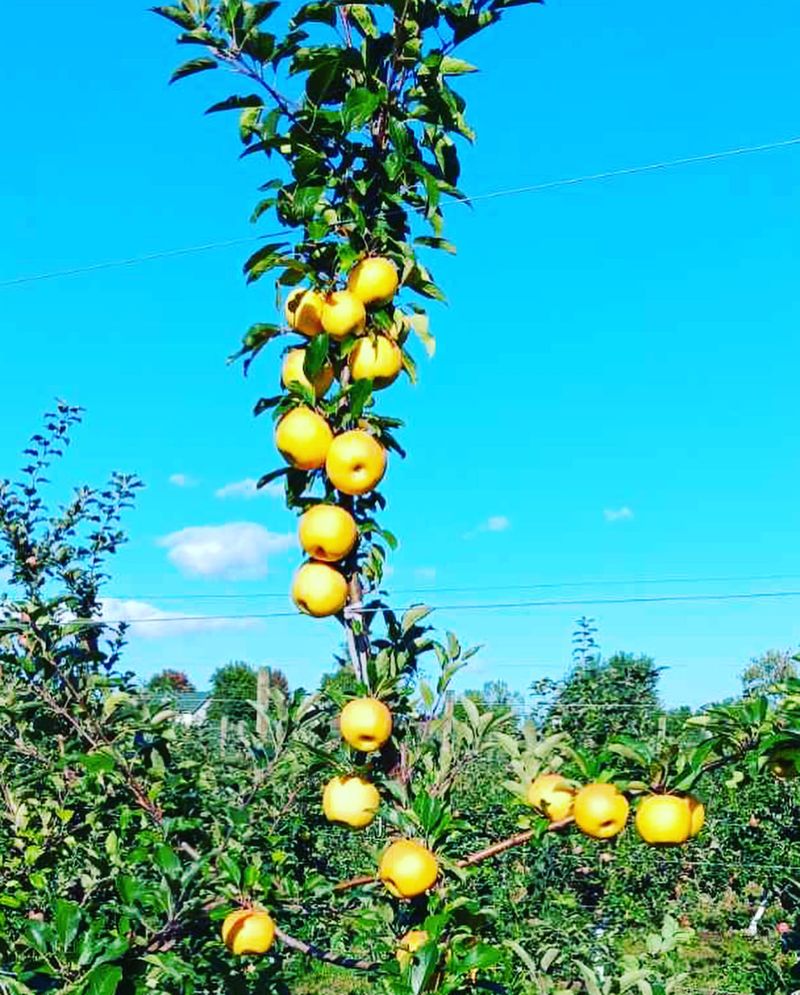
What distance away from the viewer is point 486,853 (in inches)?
59.2

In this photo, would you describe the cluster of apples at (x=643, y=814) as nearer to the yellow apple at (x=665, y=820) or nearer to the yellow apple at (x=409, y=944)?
the yellow apple at (x=665, y=820)

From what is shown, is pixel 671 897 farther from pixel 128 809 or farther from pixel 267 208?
pixel 267 208

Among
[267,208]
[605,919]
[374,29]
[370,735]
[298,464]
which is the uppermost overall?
[374,29]

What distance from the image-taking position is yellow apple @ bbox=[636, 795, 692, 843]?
56.1 inches

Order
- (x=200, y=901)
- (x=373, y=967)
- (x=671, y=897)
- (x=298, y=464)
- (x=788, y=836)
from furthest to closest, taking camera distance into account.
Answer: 1. (x=671, y=897)
2. (x=788, y=836)
3. (x=200, y=901)
4. (x=298, y=464)
5. (x=373, y=967)

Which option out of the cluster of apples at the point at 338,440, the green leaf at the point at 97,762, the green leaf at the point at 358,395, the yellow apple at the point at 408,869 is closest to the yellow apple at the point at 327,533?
the cluster of apples at the point at 338,440

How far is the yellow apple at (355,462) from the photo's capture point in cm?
146

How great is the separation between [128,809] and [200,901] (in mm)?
608

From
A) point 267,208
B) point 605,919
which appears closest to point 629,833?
point 605,919

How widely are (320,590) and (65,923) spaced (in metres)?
0.57

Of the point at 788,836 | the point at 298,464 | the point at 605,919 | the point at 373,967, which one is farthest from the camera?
the point at 788,836

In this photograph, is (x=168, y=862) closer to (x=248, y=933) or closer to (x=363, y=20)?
(x=248, y=933)

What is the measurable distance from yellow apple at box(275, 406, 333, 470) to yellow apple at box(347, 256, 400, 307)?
188mm

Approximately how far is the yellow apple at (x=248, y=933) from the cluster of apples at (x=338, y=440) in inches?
18.9
